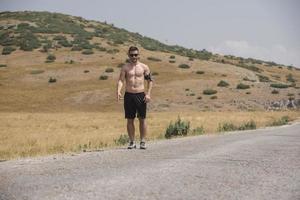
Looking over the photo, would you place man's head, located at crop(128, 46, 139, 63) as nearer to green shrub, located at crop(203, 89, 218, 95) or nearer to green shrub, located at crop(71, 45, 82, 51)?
green shrub, located at crop(203, 89, 218, 95)

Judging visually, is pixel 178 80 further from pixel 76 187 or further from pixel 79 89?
pixel 76 187

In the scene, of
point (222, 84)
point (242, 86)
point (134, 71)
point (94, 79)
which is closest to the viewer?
point (134, 71)

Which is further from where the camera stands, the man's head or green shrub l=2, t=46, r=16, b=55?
green shrub l=2, t=46, r=16, b=55

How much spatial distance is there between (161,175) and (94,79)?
44.8 metres

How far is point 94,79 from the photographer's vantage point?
52531 millimetres

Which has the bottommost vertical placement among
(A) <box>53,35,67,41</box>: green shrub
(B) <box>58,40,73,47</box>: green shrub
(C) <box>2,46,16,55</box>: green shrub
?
(C) <box>2,46,16,55</box>: green shrub

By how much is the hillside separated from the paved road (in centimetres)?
2830

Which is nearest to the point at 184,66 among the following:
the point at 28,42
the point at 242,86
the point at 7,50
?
the point at 242,86

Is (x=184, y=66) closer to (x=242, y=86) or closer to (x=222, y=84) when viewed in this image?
(x=222, y=84)

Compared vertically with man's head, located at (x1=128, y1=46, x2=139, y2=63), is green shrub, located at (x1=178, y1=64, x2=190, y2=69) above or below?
below

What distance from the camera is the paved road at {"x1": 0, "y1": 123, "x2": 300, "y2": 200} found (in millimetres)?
7051

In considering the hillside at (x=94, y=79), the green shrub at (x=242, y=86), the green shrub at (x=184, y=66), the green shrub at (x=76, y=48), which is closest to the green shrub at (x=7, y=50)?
the hillside at (x=94, y=79)

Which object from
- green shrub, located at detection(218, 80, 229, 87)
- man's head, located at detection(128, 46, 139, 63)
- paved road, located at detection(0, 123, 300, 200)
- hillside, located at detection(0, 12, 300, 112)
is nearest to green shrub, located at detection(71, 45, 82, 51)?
hillside, located at detection(0, 12, 300, 112)

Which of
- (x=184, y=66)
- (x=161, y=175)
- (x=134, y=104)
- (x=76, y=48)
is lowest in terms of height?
(x=161, y=175)
